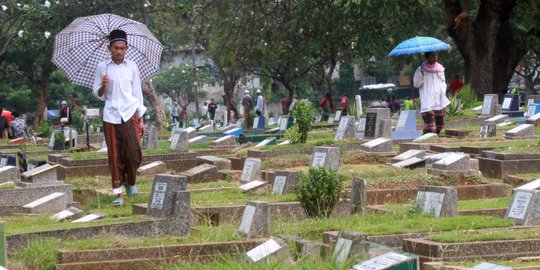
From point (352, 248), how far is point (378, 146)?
8.16 meters

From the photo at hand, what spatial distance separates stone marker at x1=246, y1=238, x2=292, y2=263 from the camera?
320 inches

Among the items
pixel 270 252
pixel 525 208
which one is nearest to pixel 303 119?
pixel 525 208

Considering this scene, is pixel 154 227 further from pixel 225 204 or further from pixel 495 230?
pixel 495 230

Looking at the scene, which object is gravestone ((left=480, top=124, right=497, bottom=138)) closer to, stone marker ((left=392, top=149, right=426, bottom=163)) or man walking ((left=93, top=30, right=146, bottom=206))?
stone marker ((left=392, top=149, right=426, bottom=163))

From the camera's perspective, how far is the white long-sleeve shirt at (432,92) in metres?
18.7

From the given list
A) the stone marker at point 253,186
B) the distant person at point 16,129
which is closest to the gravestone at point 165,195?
the stone marker at point 253,186

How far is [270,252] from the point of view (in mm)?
8219

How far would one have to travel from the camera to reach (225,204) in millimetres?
11312

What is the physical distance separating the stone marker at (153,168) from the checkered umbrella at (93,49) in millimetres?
2123

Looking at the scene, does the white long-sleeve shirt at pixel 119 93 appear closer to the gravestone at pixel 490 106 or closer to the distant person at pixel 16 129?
the gravestone at pixel 490 106

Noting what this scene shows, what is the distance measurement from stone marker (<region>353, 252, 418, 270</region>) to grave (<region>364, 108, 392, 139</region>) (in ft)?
33.4

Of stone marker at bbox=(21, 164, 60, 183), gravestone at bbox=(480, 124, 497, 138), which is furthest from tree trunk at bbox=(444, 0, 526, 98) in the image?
stone marker at bbox=(21, 164, 60, 183)

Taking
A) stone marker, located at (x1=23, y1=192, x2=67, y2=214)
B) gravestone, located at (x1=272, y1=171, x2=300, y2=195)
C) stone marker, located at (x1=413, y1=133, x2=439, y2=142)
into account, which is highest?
stone marker, located at (x1=413, y1=133, x2=439, y2=142)

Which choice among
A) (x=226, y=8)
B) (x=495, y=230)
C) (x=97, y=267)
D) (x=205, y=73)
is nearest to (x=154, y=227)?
(x=97, y=267)
